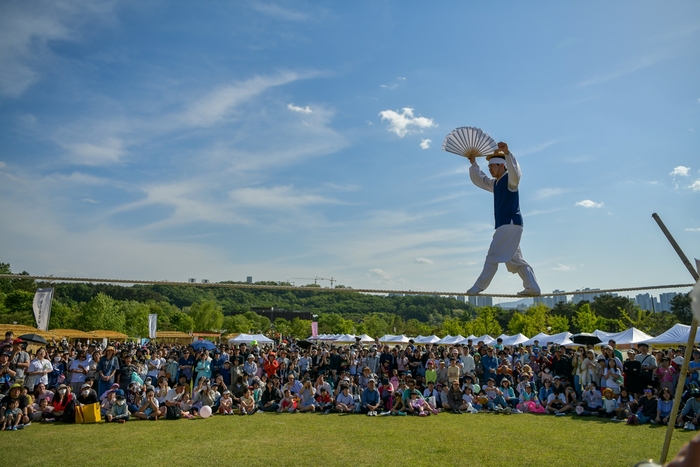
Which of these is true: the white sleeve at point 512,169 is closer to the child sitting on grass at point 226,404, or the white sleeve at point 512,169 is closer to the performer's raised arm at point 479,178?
the performer's raised arm at point 479,178

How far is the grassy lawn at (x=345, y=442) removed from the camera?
18.9 ft

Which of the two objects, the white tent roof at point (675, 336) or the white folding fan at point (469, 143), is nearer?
the white folding fan at point (469, 143)


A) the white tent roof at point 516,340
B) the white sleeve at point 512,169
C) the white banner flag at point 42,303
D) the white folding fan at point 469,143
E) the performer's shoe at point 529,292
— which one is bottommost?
the white tent roof at point 516,340

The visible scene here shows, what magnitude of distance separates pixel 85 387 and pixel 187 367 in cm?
243

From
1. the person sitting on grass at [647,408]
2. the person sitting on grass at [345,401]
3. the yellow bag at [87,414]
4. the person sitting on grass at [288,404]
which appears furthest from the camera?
the person sitting on grass at [288,404]

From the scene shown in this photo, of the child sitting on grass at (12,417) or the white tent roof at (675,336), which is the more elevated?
the white tent roof at (675,336)

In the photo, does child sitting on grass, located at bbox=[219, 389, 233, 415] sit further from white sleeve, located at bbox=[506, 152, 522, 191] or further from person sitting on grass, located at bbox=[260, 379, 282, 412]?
white sleeve, located at bbox=[506, 152, 522, 191]

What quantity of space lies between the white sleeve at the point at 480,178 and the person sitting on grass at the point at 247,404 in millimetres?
6825

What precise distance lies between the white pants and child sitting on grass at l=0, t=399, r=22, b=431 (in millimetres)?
7369

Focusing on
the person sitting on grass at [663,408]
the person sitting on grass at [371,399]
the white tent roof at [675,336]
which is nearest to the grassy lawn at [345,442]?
the person sitting on grass at [663,408]

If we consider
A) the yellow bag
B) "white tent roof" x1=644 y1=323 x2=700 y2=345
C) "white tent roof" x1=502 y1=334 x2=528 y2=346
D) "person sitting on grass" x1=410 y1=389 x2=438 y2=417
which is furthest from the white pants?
"white tent roof" x1=502 y1=334 x2=528 y2=346

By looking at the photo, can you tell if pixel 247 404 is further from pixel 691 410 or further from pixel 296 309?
pixel 296 309

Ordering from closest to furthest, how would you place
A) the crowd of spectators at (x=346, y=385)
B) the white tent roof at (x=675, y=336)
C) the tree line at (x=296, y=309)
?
the crowd of spectators at (x=346, y=385) → the white tent roof at (x=675, y=336) → the tree line at (x=296, y=309)

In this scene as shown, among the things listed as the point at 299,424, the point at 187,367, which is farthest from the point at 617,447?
the point at 187,367
